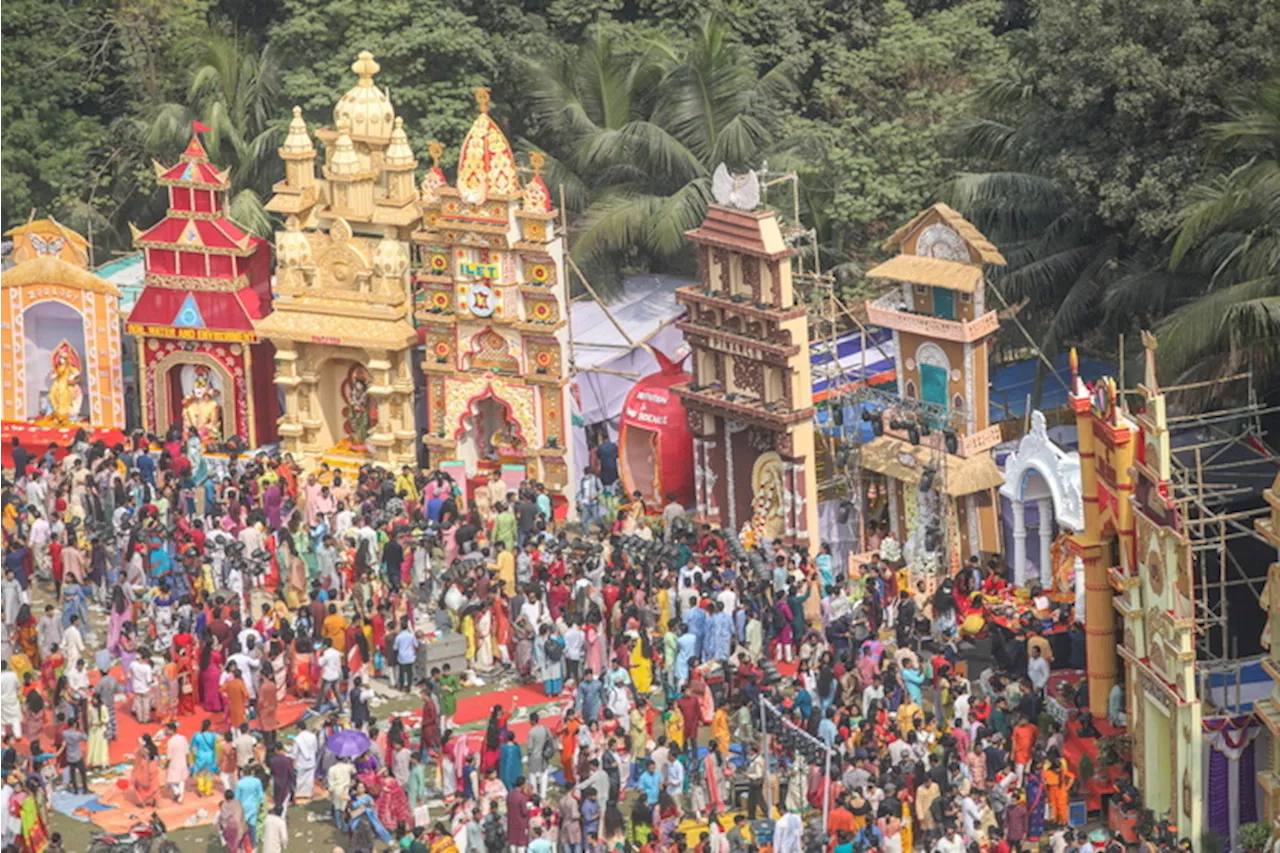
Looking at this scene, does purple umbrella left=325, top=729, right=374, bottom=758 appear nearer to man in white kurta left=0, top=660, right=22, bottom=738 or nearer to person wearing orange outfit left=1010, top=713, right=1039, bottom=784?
man in white kurta left=0, top=660, right=22, bottom=738

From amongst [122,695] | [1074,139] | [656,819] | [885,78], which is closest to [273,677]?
[122,695]

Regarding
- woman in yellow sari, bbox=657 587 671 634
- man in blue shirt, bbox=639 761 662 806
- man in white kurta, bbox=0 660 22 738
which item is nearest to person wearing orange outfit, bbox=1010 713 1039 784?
man in blue shirt, bbox=639 761 662 806

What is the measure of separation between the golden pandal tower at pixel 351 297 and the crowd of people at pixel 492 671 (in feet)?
6.09

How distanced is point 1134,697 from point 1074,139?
12635 millimetres

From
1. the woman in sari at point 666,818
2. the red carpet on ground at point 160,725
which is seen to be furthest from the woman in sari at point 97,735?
the woman in sari at point 666,818

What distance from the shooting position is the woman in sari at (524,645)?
1875 inches

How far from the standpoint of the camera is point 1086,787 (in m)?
42.8

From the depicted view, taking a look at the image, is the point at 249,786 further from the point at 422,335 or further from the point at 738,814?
the point at 422,335

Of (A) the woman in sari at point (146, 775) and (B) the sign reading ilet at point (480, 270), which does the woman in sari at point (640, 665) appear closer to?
(A) the woman in sari at point (146, 775)

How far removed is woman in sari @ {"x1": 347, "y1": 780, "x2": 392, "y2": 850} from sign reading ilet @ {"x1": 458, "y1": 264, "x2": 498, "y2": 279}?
14.0m

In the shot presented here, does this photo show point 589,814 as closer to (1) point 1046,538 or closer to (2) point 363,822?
(2) point 363,822

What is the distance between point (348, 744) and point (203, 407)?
15.2 meters

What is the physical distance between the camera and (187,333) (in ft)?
188

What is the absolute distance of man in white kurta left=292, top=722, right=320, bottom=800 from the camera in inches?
1724
